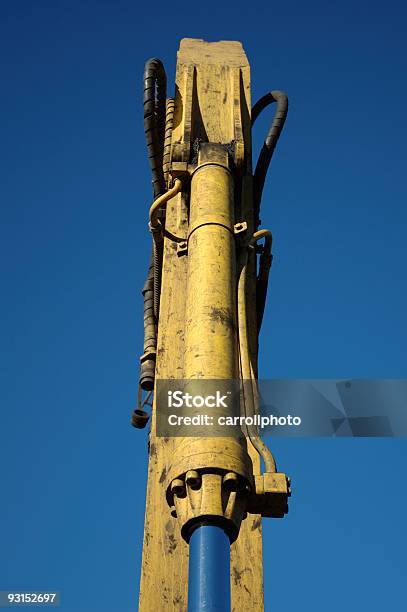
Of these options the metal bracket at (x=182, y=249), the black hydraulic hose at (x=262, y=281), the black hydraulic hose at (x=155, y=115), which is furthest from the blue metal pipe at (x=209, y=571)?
the black hydraulic hose at (x=155, y=115)

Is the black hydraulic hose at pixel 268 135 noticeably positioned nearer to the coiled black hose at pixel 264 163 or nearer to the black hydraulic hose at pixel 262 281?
the coiled black hose at pixel 264 163

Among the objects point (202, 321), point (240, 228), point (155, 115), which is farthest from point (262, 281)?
point (202, 321)

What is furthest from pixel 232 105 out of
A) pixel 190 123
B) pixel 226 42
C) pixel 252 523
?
pixel 252 523

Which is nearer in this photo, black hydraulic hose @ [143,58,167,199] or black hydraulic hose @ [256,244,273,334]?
black hydraulic hose @ [256,244,273,334]

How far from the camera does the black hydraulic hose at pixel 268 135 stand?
7230 mm

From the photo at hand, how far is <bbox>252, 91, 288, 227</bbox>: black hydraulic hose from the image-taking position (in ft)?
23.7

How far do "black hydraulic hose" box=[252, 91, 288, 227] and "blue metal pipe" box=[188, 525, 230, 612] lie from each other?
3.39 metres

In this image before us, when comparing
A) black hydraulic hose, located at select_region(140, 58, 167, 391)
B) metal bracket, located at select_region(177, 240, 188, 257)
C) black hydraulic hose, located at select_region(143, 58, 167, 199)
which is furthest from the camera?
black hydraulic hose, located at select_region(143, 58, 167, 199)

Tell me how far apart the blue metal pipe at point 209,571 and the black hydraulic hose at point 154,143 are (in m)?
2.80

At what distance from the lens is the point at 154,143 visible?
722 cm

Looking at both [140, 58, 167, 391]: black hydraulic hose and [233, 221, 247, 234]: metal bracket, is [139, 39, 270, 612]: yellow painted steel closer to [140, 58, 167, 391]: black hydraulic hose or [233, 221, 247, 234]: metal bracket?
[233, 221, 247, 234]: metal bracket

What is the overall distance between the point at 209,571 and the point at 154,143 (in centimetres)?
420

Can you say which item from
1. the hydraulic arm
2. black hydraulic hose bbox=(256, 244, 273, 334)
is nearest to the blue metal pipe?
the hydraulic arm

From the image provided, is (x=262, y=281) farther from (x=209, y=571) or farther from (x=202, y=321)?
(x=209, y=571)
